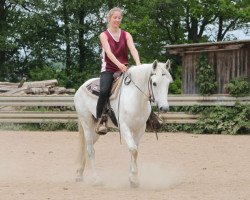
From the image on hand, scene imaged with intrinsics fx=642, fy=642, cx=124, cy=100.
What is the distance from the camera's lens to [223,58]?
22.7 m

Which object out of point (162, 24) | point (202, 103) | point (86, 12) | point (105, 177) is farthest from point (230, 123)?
point (86, 12)

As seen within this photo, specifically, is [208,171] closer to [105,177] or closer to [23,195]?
[105,177]

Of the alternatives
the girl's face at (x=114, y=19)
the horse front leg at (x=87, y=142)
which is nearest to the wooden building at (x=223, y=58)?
the horse front leg at (x=87, y=142)

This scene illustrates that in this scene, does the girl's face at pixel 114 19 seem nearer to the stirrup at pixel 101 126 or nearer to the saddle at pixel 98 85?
the saddle at pixel 98 85

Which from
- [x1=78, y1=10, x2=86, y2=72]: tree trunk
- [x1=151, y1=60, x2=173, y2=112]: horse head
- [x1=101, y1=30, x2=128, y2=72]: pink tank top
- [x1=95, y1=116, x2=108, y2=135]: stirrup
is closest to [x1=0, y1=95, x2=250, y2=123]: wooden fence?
[x1=95, y1=116, x2=108, y2=135]: stirrup

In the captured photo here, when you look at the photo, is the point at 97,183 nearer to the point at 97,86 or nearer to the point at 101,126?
the point at 101,126

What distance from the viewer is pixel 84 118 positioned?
11.3 metres

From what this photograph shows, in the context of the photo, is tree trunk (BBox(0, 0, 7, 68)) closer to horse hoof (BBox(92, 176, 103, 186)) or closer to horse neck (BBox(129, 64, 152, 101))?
horse hoof (BBox(92, 176, 103, 186))

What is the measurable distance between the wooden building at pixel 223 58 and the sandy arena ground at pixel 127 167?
342 centimetres

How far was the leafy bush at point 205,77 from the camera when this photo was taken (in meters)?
22.3

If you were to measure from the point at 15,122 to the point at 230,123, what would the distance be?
771 centimetres

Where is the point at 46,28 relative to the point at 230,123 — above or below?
above

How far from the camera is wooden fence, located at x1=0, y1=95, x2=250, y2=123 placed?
70.3 ft

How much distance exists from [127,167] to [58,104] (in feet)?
34.8
